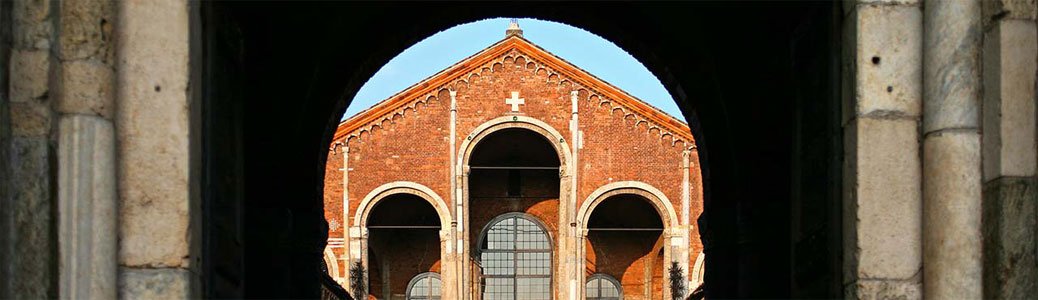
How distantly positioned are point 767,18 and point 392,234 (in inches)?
1172

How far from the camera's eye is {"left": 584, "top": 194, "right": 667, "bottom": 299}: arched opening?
127 ft

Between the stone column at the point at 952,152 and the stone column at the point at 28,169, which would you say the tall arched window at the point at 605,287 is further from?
the stone column at the point at 28,169

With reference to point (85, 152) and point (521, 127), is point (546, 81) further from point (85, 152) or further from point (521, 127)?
point (85, 152)

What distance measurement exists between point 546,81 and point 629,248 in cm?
482

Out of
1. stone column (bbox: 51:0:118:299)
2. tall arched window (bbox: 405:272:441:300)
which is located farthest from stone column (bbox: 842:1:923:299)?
tall arched window (bbox: 405:272:441:300)

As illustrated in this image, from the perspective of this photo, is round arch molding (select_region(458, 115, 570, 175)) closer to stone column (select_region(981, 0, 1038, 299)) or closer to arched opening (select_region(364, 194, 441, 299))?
arched opening (select_region(364, 194, 441, 299))

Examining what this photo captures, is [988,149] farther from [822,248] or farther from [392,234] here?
[392,234]

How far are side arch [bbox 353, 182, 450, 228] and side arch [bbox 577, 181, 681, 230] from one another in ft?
9.79

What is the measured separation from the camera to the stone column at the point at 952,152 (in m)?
6.43

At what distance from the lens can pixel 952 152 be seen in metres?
6.46

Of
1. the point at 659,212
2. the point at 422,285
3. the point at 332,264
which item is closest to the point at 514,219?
the point at 422,285

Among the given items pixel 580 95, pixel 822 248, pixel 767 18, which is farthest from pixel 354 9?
pixel 580 95

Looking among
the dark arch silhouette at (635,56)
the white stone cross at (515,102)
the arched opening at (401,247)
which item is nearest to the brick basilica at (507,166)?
the white stone cross at (515,102)

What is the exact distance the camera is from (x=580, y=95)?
3706cm
